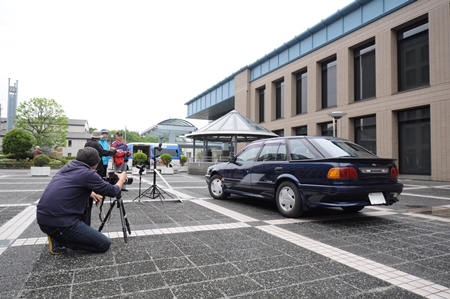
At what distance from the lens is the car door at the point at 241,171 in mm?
7132

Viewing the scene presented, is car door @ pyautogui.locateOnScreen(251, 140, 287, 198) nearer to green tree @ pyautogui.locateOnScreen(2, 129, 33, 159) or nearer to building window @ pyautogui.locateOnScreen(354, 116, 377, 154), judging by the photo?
building window @ pyautogui.locateOnScreen(354, 116, 377, 154)

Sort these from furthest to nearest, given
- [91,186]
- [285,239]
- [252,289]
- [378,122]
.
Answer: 1. [378,122]
2. [285,239]
3. [91,186]
4. [252,289]

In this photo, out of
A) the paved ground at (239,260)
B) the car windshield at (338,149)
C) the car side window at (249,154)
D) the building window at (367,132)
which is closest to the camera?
the paved ground at (239,260)

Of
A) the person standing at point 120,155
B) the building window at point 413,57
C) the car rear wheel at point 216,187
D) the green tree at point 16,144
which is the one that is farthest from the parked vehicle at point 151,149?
the car rear wheel at point 216,187

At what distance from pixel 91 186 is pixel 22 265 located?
105 centimetres

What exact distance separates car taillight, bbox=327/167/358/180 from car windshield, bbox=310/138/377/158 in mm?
355

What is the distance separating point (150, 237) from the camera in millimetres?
4395

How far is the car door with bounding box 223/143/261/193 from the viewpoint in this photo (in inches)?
281

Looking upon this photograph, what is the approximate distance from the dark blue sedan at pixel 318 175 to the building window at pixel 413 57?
14273 millimetres

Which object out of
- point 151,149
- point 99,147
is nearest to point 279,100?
point 151,149

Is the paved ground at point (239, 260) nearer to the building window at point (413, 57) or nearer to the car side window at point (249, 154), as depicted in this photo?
the car side window at point (249, 154)

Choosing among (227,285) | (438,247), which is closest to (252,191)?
(438,247)

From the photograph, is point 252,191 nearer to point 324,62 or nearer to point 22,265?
point 22,265

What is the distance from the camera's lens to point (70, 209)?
3451 millimetres
